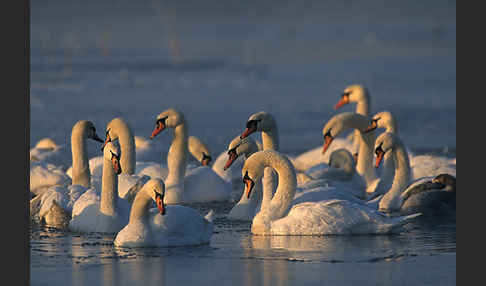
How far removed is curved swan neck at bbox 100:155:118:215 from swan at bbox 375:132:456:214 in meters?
2.85

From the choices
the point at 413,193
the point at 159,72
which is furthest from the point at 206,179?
the point at 159,72

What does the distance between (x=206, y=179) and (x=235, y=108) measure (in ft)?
26.1

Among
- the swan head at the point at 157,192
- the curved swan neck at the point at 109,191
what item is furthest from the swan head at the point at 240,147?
the swan head at the point at 157,192

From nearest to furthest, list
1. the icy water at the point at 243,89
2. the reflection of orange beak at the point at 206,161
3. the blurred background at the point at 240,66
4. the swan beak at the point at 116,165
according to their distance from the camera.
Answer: the icy water at the point at 243,89, the swan beak at the point at 116,165, the reflection of orange beak at the point at 206,161, the blurred background at the point at 240,66

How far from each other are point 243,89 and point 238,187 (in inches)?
373

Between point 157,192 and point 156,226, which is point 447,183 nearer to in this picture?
point 156,226

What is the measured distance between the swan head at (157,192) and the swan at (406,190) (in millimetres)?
3120

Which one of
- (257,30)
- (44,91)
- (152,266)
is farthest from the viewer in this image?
(257,30)

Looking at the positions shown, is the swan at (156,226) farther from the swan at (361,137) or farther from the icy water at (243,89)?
the swan at (361,137)

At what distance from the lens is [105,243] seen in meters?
8.69

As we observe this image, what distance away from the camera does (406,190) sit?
10758 millimetres

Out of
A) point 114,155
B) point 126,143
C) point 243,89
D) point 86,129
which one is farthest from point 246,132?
point 243,89

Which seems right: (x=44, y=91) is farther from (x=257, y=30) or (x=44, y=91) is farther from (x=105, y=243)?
(x=257, y=30)

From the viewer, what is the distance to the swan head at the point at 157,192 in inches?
318
